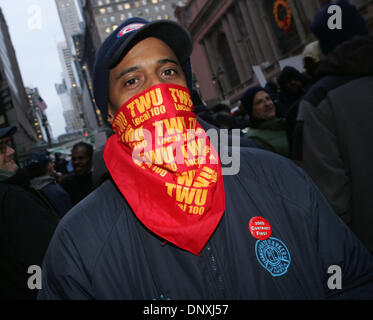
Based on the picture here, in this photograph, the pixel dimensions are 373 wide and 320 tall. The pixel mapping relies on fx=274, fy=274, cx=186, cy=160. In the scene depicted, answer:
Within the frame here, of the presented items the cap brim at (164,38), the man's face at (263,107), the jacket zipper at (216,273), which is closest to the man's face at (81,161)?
the man's face at (263,107)

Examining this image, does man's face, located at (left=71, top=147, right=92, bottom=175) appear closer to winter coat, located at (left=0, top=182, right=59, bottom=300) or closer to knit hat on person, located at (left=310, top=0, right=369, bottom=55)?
winter coat, located at (left=0, top=182, right=59, bottom=300)

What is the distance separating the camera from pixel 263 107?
4457mm

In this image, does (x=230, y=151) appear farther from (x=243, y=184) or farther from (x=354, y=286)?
(x=354, y=286)

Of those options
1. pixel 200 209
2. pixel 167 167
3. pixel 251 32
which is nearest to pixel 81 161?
pixel 167 167

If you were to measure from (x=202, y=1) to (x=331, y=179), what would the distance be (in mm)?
45398

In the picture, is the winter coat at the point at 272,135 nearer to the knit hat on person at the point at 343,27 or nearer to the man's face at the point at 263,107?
the man's face at the point at 263,107

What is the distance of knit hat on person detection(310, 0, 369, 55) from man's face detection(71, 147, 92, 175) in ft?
15.6

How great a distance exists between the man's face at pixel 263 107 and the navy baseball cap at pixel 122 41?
2757 mm

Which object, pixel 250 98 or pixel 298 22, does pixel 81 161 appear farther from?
pixel 298 22

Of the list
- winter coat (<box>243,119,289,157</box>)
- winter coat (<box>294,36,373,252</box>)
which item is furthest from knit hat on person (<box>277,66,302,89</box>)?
winter coat (<box>294,36,373,252</box>)

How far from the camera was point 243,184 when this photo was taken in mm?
1520

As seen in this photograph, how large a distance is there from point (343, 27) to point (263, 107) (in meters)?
2.07

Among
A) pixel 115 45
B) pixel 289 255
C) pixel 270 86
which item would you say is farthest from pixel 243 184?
pixel 270 86

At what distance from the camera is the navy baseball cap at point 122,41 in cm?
170
